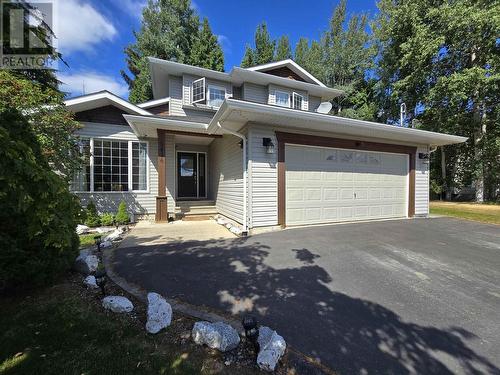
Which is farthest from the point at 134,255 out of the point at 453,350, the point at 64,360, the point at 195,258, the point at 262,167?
the point at 453,350

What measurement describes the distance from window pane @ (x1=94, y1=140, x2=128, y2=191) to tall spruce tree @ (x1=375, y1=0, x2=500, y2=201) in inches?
665

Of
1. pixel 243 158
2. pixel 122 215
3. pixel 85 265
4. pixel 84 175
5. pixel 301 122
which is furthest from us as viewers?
pixel 84 175

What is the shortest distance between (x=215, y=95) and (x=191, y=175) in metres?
3.80

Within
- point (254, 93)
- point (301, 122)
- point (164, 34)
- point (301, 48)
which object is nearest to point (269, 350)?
point (301, 122)

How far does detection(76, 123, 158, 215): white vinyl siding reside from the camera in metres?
8.51

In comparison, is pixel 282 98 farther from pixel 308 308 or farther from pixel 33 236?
pixel 33 236

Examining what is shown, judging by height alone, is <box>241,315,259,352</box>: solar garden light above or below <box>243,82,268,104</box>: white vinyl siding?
below

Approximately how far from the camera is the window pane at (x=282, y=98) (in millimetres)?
11913

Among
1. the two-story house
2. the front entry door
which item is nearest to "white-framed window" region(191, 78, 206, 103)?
the two-story house

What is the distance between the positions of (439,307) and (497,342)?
0.63 meters

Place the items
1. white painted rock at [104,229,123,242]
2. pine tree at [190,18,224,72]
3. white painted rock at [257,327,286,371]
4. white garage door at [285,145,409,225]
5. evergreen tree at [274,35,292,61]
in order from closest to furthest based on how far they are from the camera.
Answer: white painted rock at [257,327,286,371]
white painted rock at [104,229,123,242]
white garage door at [285,145,409,225]
pine tree at [190,18,224,72]
evergreen tree at [274,35,292,61]

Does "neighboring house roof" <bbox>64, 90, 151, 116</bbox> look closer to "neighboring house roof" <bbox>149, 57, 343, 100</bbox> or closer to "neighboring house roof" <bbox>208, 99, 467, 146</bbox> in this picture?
"neighboring house roof" <bbox>149, 57, 343, 100</bbox>

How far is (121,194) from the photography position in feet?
28.9

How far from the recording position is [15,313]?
271cm
